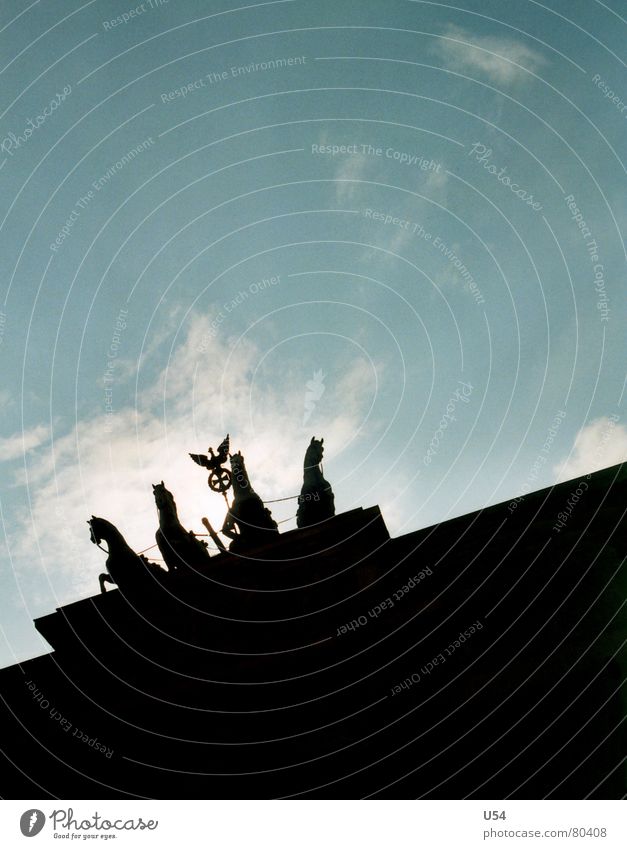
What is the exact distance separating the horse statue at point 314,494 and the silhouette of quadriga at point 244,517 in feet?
3.25

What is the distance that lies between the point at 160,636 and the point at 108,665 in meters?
1.49

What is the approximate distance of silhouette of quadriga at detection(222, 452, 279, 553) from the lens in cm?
1427

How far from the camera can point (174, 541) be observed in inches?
568

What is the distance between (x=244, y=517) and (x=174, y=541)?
81.2 inches

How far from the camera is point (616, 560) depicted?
12039 mm

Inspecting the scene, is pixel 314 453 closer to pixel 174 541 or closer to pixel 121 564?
pixel 174 541

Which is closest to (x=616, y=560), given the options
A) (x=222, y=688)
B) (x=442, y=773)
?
(x=442, y=773)

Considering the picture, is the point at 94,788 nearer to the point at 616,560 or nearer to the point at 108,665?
the point at 108,665

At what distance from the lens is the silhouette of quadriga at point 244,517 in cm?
1427

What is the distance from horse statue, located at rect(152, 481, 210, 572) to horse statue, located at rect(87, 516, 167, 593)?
0.47 m
